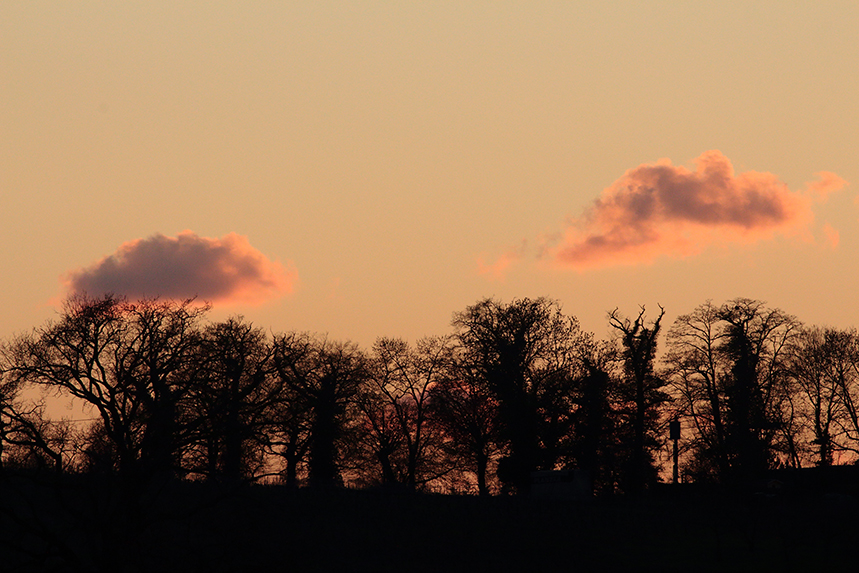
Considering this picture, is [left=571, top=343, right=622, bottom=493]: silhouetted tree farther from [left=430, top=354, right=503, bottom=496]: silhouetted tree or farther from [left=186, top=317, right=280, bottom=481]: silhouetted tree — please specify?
[left=186, top=317, right=280, bottom=481]: silhouetted tree

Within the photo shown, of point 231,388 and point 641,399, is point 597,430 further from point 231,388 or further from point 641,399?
point 231,388

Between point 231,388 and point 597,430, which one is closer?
point 231,388

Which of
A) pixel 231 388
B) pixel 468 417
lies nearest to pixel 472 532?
pixel 231 388

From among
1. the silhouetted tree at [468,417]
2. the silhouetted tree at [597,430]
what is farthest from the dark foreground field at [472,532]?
the silhouetted tree at [468,417]

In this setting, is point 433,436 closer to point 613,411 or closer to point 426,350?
point 426,350

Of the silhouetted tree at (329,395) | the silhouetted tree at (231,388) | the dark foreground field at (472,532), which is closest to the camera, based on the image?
the silhouetted tree at (231,388)

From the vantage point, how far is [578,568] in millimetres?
35719

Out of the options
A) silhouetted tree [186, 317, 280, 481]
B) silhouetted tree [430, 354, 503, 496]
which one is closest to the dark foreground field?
silhouetted tree [186, 317, 280, 481]

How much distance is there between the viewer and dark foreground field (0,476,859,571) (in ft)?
113

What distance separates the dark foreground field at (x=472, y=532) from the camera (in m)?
34.4

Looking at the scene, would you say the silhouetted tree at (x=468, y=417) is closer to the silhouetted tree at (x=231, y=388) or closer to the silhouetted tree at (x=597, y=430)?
the silhouetted tree at (x=597, y=430)

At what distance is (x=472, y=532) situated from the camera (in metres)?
41.2

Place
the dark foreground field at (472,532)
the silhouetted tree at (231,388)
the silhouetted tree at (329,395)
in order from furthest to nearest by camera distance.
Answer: the silhouetted tree at (329,395), the dark foreground field at (472,532), the silhouetted tree at (231,388)

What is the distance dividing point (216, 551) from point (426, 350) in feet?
136
